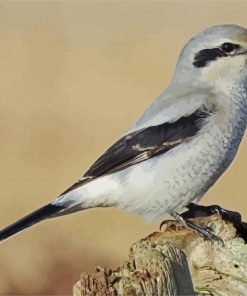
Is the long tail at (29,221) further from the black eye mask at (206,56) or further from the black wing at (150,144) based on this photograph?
the black eye mask at (206,56)

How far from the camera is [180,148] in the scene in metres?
1.74

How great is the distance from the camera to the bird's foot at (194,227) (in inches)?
60.1

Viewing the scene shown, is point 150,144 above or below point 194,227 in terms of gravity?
above

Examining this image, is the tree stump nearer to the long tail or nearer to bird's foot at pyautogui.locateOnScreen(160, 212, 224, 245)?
bird's foot at pyautogui.locateOnScreen(160, 212, 224, 245)

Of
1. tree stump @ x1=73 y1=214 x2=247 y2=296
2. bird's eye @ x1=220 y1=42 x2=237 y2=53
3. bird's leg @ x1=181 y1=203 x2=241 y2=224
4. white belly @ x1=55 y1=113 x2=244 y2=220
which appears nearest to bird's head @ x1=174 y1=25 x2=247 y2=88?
bird's eye @ x1=220 y1=42 x2=237 y2=53

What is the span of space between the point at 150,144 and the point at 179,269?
1.21 ft

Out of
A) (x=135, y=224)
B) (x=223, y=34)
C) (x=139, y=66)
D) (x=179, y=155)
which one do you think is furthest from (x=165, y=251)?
(x=139, y=66)

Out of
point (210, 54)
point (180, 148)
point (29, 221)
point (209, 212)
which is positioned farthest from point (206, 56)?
point (29, 221)

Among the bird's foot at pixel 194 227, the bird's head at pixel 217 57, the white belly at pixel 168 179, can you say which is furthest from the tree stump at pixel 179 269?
the bird's head at pixel 217 57

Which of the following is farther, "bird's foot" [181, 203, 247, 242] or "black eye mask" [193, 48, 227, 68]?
"black eye mask" [193, 48, 227, 68]

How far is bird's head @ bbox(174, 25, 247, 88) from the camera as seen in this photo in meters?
1.77

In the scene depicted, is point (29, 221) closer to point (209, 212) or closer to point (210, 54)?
point (209, 212)

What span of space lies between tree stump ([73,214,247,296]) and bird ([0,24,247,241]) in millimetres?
172

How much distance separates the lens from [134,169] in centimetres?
176
